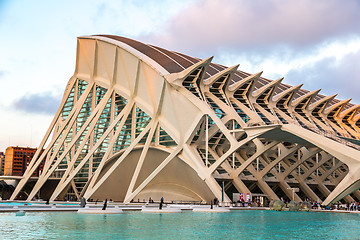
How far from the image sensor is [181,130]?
1767 inches

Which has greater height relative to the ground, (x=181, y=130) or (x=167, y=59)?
(x=167, y=59)

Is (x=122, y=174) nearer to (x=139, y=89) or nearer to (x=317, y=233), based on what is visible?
(x=139, y=89)

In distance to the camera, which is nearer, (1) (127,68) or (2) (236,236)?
(2) (236,236)

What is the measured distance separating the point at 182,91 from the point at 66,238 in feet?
100

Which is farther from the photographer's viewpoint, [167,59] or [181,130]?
[167,59]

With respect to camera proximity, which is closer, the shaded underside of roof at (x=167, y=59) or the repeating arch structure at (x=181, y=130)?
the repeating arch structure at (x=181, y=130)

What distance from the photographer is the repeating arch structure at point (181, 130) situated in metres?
43.0

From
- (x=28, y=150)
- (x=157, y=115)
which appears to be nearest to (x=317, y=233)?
(x=157, y=115)

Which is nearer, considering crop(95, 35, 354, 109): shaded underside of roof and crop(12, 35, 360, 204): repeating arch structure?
crop(12, 35, 360, 204): repeating arch structure

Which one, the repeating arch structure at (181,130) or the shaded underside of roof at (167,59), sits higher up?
the shaded underside of roof at (167,59)

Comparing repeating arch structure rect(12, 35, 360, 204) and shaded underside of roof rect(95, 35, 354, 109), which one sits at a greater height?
shaded underside of roof rect(95, 35, 354, 109)

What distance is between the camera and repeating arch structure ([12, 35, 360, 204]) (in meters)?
43.0

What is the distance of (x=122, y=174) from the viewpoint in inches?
2018

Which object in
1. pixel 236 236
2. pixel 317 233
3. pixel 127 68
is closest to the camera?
pixel 236 236
